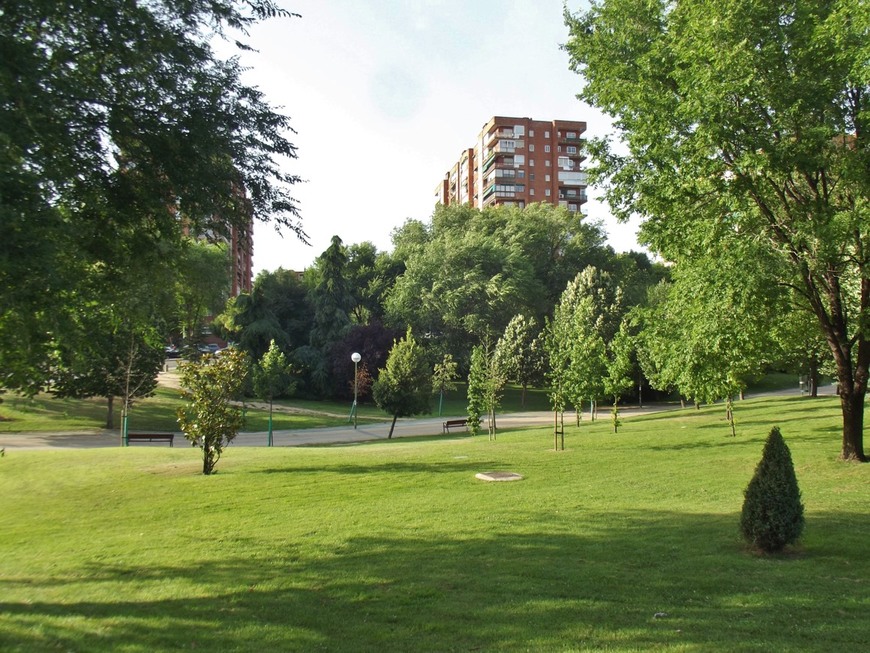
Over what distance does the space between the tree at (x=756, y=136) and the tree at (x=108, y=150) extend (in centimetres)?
833

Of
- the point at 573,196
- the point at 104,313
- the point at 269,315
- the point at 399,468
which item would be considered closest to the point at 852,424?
the point at 399,468

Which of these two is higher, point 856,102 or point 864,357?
point 856,102

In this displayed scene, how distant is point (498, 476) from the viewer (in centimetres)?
1437

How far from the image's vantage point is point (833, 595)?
6320mm

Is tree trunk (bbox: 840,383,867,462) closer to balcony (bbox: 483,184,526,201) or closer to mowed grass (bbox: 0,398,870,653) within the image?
mowed grass (bbox: 0,398,870,653)

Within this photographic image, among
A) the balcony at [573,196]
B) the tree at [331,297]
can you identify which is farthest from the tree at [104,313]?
the balcony at [573,196]

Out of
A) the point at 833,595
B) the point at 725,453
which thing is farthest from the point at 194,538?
the point at 725,453

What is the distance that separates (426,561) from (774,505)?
413 cm

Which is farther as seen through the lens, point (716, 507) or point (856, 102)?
point (856, 102)

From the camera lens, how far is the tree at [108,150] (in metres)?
5.95

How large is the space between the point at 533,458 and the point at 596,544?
29.7 feet

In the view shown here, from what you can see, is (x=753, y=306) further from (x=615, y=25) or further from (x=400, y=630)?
(x=400, y=630)

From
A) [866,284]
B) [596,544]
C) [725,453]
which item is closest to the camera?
[596,544]

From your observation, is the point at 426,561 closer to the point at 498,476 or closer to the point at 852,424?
the point at 498,476
